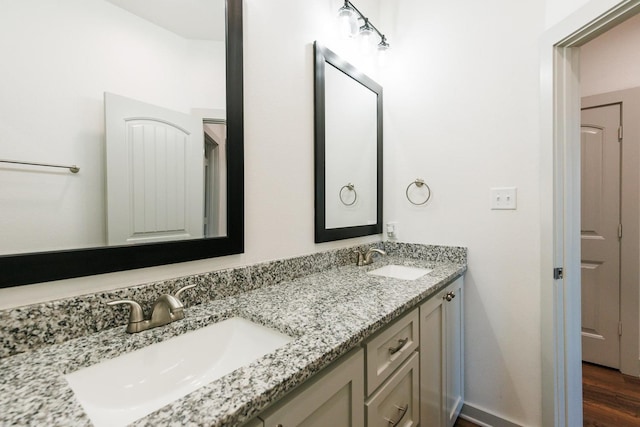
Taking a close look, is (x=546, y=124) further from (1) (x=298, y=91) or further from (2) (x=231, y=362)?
(2) (x=231, y=362)

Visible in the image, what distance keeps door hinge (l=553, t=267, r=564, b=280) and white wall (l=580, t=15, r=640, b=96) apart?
1.69 metres

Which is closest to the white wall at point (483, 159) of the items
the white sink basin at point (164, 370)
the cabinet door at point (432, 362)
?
the cabinet door at point (432, 362)

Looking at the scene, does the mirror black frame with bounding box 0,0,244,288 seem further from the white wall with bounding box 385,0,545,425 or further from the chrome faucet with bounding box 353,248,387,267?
the white wall with bounding box 385,0,545,425

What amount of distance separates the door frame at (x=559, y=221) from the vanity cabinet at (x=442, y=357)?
1.22 ft

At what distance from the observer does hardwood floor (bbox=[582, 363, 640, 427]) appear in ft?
5.20

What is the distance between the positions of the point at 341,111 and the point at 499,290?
4.33 ft

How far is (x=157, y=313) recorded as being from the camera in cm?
79

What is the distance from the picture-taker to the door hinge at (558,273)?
51.8 inches

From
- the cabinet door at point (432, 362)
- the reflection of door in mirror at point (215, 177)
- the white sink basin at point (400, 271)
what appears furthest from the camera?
the white sink basin at point (400, 271)

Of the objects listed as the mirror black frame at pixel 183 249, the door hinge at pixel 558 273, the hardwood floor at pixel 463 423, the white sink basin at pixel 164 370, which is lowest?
the hardwood floor at pixel 463 423

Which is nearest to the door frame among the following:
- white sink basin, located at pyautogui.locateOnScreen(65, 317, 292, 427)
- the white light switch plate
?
the white light switch plate

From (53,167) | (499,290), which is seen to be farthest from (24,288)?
(499,290)

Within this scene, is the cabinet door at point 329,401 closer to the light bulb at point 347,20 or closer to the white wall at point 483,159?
the white wall at point 483,159

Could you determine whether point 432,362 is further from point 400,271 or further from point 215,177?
point 215,177
